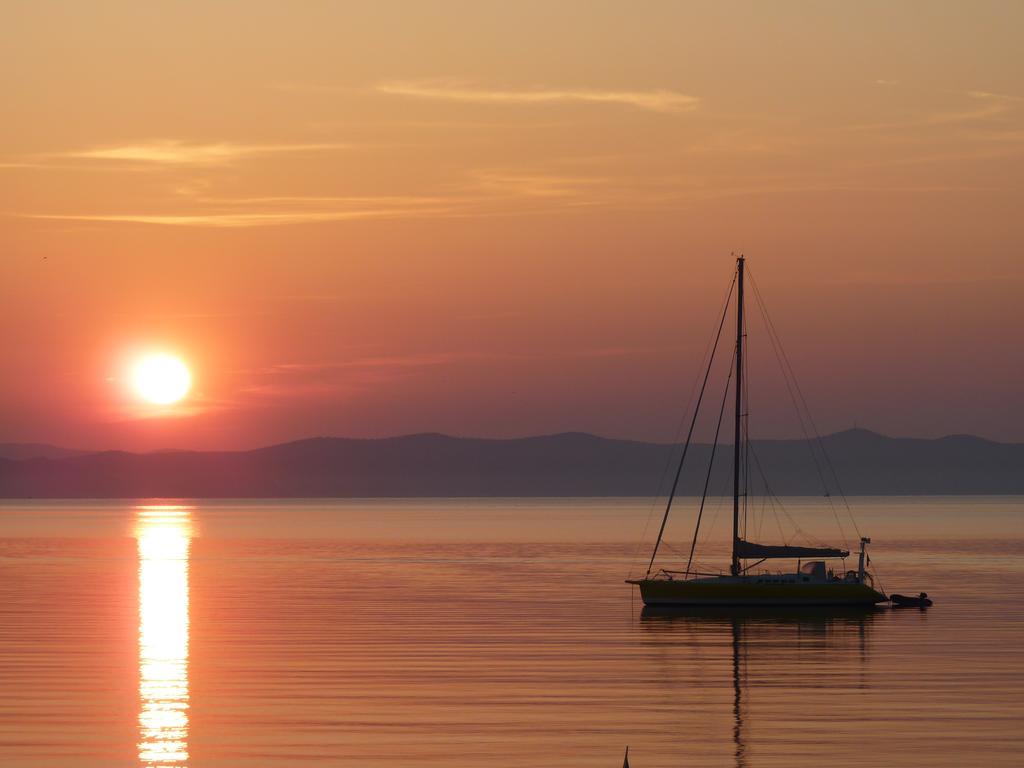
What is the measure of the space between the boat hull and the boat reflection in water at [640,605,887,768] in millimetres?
371

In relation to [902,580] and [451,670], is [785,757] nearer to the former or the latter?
[451,670]

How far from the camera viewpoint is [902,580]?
352ft

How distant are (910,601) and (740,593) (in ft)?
30.2

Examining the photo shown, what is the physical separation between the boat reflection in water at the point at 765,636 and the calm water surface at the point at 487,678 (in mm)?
205

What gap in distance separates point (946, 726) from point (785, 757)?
19.8 feet

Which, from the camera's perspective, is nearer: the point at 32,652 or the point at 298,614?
the point at 32,652

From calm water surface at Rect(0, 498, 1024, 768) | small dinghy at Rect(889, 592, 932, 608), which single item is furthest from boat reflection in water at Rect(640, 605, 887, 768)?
small dinghy at Rect(889, 592, 932, 608)

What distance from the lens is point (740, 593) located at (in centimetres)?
7931

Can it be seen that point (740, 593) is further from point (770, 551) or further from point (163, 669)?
point (163, 669)

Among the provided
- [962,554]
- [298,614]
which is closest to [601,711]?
[298,614]

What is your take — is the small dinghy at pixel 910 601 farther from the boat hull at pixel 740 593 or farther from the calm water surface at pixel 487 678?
the boat hull at pixel 740 593

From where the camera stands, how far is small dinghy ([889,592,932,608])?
81.7 metres

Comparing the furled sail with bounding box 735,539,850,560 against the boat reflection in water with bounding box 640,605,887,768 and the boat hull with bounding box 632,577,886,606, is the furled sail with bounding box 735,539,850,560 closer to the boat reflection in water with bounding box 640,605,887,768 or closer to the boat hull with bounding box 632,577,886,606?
the boat hull with bounding box 632,577,886,606

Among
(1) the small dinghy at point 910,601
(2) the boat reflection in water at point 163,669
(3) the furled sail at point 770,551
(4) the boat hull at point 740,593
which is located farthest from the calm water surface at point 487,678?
(3) the furled sail at point 770,551
